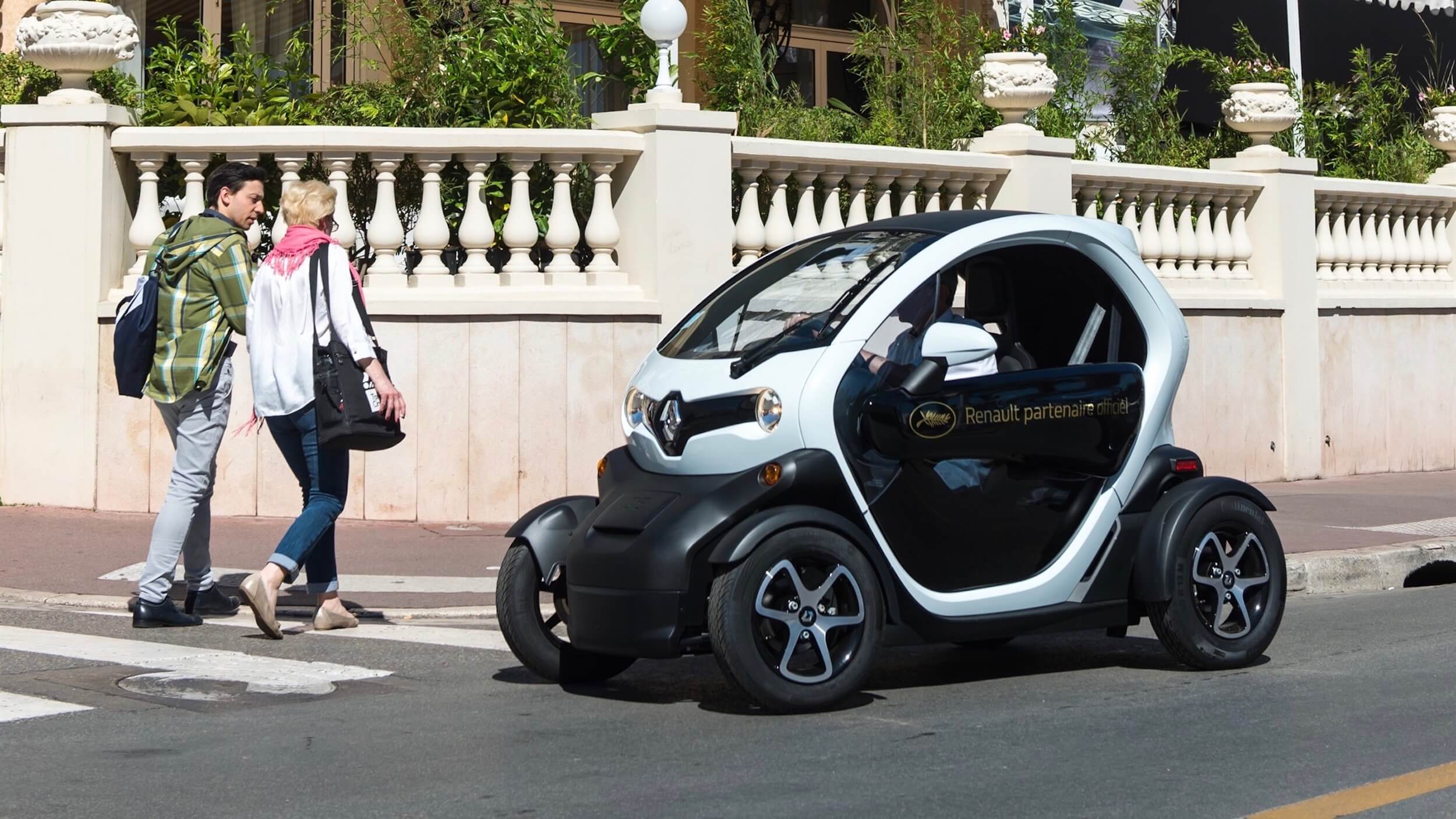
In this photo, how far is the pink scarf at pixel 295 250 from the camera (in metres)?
7.88

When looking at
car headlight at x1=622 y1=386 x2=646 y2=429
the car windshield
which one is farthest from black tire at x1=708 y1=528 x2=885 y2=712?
car headlight at x1=622 y1=386 x2=646 y2=429

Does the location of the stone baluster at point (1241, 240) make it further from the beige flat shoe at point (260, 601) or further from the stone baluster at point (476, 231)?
the beige flat shoe at point (260, 601)

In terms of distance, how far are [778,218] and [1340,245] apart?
19.2 feet

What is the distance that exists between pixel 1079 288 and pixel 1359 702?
1767 mm

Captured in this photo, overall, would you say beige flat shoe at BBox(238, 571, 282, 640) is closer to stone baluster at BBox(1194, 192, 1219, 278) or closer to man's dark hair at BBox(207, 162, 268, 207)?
man's dark hair at BBox(207, 162, 268, 207)

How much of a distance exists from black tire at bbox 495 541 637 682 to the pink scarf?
1.59m

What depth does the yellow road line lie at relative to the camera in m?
5.06

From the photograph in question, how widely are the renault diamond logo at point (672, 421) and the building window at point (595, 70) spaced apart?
35.6ft

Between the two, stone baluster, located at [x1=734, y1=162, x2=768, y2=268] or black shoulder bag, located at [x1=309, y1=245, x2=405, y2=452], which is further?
stone baluster, located at [x1=734, y1=162, x2=768, y2=268]

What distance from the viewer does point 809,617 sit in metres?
6.29

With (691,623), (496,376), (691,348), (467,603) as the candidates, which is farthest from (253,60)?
(691,623)

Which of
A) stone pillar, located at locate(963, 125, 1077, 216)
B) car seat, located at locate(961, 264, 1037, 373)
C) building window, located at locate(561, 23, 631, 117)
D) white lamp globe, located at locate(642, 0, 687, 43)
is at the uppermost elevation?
building window, located at locate(561, 23, 631, 117)

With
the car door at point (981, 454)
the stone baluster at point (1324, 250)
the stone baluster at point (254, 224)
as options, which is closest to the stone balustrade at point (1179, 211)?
the stone baluster at point (1324, 250)

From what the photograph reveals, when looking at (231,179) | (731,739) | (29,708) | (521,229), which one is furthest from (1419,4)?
(29,708)
